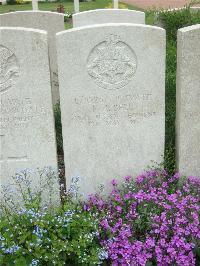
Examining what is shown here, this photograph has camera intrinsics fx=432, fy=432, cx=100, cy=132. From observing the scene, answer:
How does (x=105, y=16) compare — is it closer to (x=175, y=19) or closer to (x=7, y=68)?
(x=175, y=19)

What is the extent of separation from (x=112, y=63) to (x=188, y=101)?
799 millimetres

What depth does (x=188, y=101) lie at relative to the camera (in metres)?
4.06

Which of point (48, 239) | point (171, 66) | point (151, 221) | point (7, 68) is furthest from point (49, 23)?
point (48, 239)

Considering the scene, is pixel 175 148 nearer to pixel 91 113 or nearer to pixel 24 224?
pixel 91 113

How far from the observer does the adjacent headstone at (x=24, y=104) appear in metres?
3.86

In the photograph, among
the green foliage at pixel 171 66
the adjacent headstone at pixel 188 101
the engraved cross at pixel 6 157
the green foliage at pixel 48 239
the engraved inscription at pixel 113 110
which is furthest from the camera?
the green foliage at pixel 171 66

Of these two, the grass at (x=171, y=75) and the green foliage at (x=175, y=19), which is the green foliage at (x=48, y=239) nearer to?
the grass at (x=171, y=75)

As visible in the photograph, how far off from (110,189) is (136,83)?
1165 mm

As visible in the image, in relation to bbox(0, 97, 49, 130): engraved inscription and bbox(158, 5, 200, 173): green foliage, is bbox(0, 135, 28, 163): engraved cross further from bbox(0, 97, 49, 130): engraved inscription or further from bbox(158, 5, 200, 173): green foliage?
bbox(158, 5, 200, 173): green foliage

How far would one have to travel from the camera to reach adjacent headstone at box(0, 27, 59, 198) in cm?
386

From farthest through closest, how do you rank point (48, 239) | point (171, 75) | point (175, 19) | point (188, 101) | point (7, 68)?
point (175, 19) → point (171, 75) → point (188, 101) → point (7, 68) → point (48, 239)

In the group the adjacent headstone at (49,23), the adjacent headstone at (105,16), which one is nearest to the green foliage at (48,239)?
the adjacent headstone at (49,23)

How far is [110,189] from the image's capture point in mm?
4477

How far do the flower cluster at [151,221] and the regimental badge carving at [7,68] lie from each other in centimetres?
135
